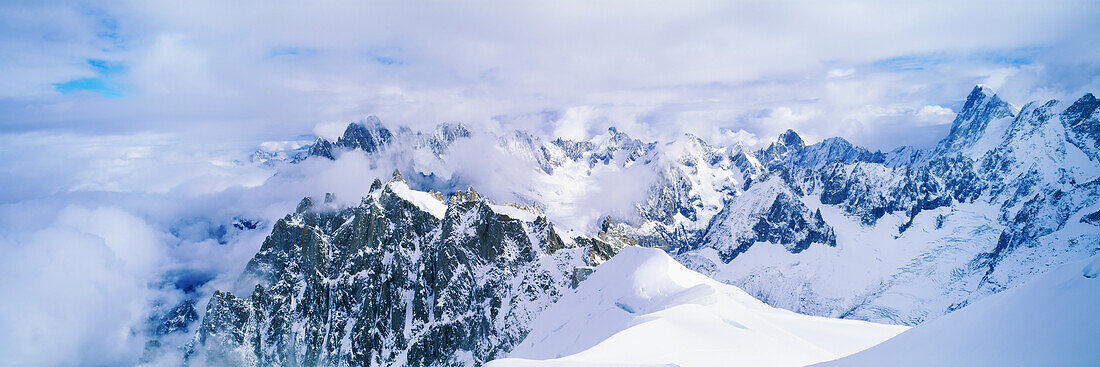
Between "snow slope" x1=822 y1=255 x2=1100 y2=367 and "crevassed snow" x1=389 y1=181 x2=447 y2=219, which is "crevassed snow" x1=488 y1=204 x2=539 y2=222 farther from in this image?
"snow slope" x1=822 y1=255 x2=1100 y2=367

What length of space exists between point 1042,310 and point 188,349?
25956 centimetres

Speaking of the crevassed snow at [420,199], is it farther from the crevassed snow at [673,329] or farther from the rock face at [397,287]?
the crevassed snow at [673,329]

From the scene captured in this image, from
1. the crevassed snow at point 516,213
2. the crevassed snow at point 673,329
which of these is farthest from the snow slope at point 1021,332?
the crevassed snow at point 516,213

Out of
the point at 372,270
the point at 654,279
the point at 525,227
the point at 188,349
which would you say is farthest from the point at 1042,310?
the point at 188,349

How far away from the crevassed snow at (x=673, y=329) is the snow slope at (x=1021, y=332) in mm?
15028

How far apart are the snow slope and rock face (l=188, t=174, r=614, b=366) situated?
11406cm

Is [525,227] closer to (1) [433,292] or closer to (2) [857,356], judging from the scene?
(1) [433,292]

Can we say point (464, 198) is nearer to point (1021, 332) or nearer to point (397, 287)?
point (397, 287)

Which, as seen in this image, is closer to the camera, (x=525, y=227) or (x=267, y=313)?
(x=525, y=227)

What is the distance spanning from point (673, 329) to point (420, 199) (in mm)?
146535

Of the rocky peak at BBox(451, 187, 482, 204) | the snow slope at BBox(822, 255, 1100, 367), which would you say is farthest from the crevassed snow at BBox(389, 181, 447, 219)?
the snow slope at BBox(822, 255, 1100, 367)

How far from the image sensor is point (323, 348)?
174m

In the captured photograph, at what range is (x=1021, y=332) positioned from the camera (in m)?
14.9

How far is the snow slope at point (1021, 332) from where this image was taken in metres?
13.3
